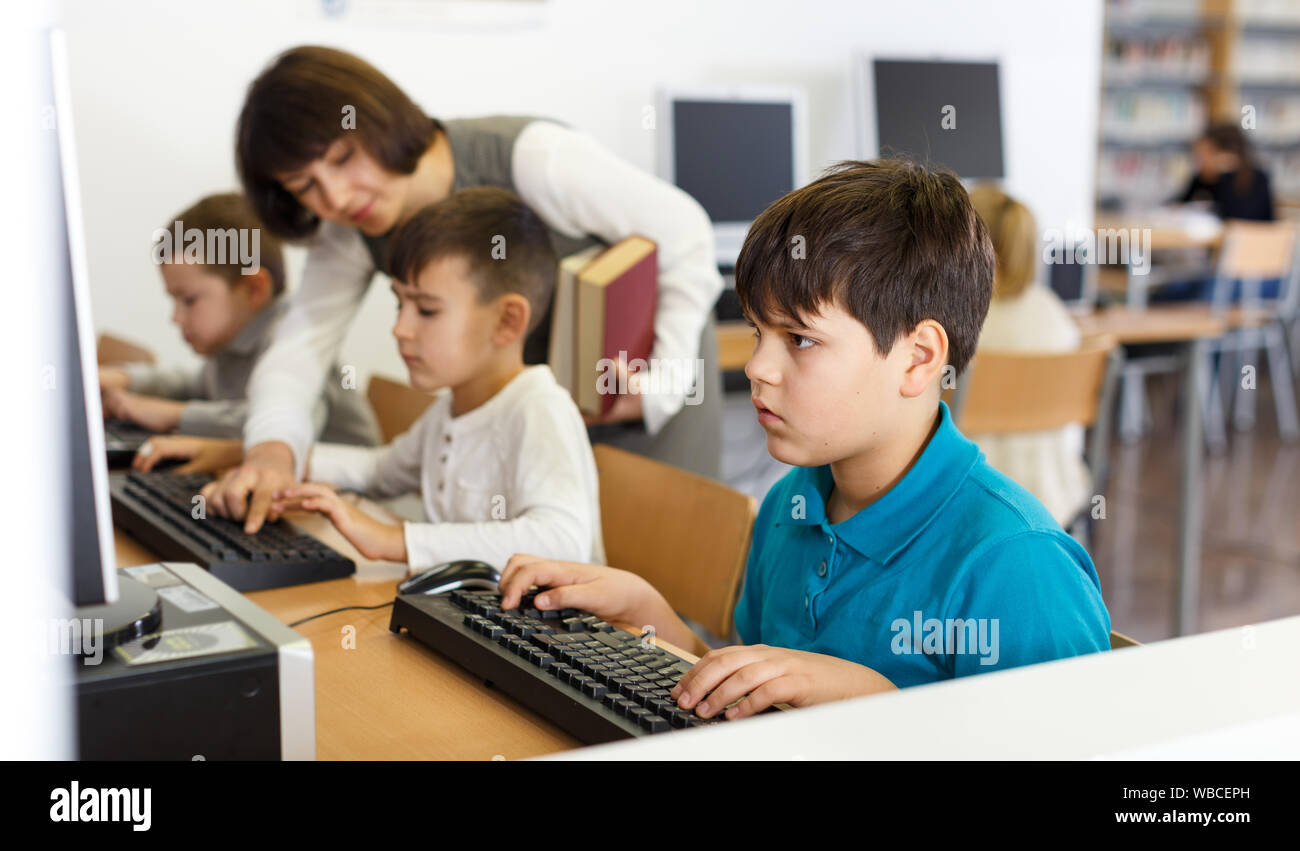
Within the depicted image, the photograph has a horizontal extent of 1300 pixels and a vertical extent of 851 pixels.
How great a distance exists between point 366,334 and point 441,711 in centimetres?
199

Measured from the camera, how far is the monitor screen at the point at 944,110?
10.3 ft

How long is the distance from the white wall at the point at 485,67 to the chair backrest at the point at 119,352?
0.24ft

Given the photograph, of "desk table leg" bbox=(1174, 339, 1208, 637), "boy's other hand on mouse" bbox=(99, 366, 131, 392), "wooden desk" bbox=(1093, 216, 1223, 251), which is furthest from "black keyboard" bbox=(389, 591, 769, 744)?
"wooden desk" bbox=(1093, 216, 1223, 251)

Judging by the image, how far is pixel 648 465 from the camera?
1544 mm

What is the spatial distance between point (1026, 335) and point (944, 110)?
782mm

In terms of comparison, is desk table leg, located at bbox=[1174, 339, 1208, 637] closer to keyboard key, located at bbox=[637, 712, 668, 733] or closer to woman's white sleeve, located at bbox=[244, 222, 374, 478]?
woman's white sleeve, located at bbox=[244, 222, 374, 478]

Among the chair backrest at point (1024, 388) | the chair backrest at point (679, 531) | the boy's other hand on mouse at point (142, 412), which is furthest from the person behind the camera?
the chair backrest at point (1024, 388)

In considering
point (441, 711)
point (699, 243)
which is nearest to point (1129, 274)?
point (699, 243)

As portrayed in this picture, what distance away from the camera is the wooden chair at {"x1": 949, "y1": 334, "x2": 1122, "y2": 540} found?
8.00ft

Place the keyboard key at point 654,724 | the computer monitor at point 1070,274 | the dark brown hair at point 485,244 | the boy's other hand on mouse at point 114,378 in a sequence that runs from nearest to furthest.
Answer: the keyboard key at point 654,724 → the dark brown hair at point 485,244 → the boy's other hand on mouse at point 114,378 → the computer monitor at point 1070,274

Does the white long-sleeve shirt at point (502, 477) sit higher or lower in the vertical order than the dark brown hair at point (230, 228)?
lower

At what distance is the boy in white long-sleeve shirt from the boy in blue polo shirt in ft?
1.14

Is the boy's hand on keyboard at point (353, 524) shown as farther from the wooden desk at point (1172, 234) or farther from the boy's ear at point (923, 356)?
the wooden desk at point (1172, 234)

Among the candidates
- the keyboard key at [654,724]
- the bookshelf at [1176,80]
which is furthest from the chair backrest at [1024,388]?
the bookshelf at [1176,80]
